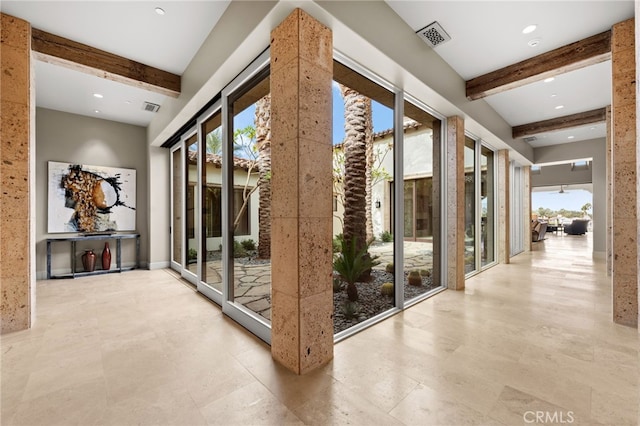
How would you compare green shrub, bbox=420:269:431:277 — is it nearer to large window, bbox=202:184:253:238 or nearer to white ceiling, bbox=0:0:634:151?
large window, bbox=202:184:253:238

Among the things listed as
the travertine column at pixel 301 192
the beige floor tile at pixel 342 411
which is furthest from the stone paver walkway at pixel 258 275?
the beige floor tile at pixel 342 411

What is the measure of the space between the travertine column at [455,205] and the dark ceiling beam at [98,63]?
13.7 feet

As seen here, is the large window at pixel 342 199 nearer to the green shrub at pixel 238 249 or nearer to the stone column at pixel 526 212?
the green shrub at pixel 238 249

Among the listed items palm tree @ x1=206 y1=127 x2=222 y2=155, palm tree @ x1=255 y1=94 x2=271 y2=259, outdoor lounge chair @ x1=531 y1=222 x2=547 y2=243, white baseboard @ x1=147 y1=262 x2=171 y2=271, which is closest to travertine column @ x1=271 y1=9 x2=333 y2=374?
palm tree @ x1=255 y1=94 x2=271 y2=259

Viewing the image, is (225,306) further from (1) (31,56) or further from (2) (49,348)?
(1) (31,56)

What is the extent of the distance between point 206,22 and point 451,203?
395cm

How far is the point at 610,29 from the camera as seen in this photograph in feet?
9.59

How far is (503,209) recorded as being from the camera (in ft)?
20.6

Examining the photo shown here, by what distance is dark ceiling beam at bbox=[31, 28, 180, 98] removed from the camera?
289cm

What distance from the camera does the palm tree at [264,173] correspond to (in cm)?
278

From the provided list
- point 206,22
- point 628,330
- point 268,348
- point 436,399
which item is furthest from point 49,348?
point 628,330

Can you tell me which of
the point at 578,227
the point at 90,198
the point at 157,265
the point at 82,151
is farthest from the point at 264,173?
the point at 578,227

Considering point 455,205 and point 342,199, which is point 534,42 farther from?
point 342,199

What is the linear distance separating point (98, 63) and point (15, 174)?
5.15 ft
